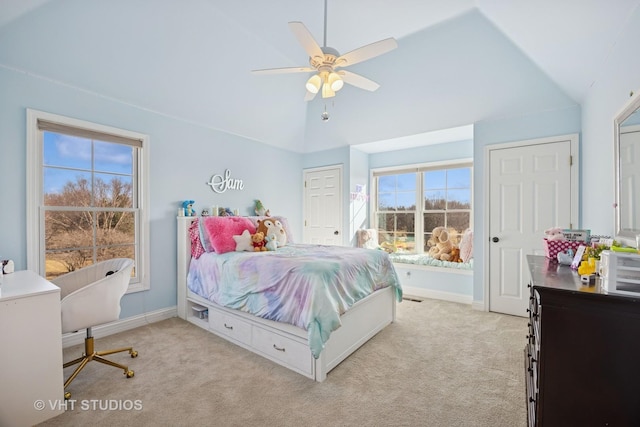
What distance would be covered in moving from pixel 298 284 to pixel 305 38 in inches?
69.6

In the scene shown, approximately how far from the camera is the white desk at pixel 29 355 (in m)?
1.61

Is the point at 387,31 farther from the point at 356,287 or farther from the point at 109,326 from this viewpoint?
the point at 109,326

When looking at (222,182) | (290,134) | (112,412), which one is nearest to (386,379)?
(112,412)

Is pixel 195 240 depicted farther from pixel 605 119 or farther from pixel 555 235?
pixel 605 119

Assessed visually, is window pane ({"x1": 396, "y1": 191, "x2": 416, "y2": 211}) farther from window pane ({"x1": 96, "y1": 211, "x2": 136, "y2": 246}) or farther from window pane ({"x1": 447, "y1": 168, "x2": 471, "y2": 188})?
window pane ({"x1": 96, "y1": 211, "x2": 136, "y2": 246})

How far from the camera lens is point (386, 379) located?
2.16 meters

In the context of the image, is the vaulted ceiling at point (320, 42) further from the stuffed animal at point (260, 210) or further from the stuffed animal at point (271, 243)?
the stuffed animal at point (271, 243)

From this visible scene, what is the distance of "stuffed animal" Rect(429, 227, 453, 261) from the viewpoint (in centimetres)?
437

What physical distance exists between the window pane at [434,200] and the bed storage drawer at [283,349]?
11.5ft

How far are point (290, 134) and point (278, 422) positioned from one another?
4106mm

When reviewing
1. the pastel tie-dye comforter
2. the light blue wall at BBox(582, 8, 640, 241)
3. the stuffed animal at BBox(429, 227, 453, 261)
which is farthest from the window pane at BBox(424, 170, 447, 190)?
the pastel tie-dye comforter

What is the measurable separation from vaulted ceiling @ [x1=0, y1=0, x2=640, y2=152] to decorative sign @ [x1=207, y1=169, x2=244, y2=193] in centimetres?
68

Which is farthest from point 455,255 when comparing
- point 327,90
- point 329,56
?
point 329,56

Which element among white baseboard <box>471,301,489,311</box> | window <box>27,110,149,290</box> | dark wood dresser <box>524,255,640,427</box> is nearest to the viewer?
dark wood dresser <box>524,255,640,427</box>
